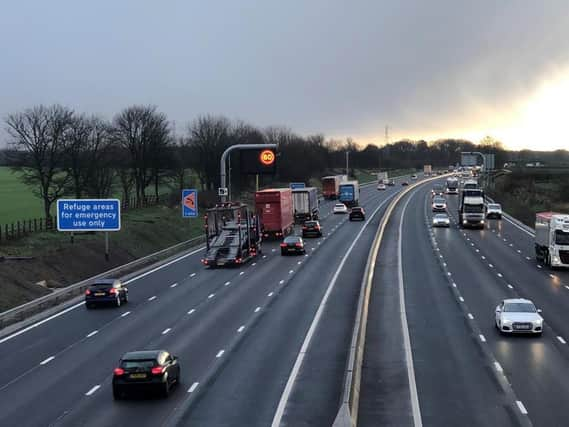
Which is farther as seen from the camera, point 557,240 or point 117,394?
point 557,240

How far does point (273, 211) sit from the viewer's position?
6594cm

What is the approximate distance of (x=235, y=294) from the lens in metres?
39.9

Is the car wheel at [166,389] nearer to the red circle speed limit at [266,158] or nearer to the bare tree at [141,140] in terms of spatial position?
the red circle speed limit at [266,158]

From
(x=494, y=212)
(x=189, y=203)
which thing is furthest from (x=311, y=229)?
(x=494, y=212)

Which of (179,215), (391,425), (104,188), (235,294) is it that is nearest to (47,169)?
(104,188)

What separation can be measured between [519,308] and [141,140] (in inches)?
3041

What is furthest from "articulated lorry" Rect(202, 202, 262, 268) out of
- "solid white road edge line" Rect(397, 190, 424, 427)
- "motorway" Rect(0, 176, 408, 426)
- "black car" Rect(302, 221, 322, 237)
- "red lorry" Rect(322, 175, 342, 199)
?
"red lorry" Rect(322, 175, 342, 199)

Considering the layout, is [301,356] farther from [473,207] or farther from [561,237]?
[473,207]

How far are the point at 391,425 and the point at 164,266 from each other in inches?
1467

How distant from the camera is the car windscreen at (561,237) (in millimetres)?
47500

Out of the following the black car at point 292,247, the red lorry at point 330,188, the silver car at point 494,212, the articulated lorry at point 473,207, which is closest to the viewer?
the black car at point 292,247

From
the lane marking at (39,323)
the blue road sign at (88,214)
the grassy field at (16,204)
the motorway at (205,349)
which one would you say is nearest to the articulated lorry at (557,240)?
the motorway at (205,349)

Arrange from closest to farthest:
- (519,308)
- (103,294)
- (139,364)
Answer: (139,364) < (519,308) < (103,294)

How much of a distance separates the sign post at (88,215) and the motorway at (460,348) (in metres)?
17.2
